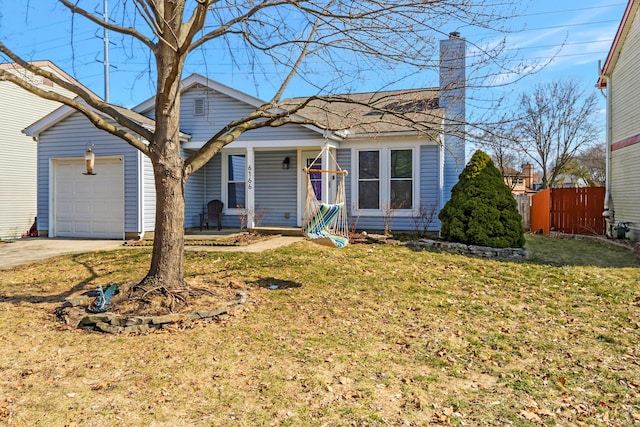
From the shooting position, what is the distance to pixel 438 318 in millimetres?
5629

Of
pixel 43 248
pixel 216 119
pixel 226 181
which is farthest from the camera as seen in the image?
pixel 226 181

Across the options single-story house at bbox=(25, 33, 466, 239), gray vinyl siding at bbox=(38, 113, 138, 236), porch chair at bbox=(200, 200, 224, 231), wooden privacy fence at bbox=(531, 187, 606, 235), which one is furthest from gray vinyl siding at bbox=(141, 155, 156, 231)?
wooden privacy fence at bbox=(531, 187, 606, 235)

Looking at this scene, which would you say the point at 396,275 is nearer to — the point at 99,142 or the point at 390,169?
the point at 390,169

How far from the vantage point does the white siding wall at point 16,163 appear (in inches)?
618

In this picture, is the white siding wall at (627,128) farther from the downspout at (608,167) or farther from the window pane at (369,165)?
the window pane at (369,165)

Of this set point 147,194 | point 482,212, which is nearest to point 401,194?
point 482,212

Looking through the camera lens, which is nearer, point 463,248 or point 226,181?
point 463,248

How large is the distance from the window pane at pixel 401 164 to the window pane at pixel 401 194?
0.66ft

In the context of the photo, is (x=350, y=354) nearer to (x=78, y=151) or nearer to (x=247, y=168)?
(x=247, y=168)

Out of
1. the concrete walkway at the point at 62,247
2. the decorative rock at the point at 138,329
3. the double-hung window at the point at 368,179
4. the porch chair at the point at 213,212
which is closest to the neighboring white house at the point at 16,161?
the concrete walkway at the point at 62,247

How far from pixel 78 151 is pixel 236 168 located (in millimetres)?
4547

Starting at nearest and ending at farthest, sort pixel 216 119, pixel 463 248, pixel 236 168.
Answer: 1. pixel 463 248
2. pixel 216 119
3. pixel 236 168

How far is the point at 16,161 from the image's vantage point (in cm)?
1628

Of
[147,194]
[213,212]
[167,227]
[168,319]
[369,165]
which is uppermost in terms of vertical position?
[369,165]
